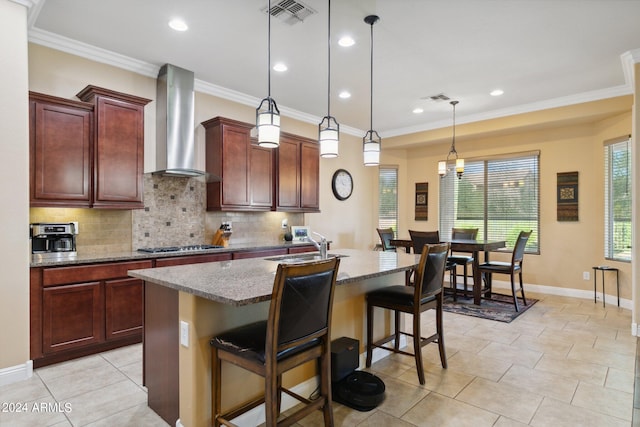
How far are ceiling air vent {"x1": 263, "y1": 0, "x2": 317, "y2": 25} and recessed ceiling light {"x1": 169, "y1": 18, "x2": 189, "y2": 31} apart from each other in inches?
29.9

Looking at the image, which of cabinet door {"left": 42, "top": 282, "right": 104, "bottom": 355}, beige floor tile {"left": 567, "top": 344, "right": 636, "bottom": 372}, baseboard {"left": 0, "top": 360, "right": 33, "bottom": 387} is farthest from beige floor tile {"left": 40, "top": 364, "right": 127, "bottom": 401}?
beige floor tile {"left": 567, "top": 344, "right": 636, "bottom": 372}

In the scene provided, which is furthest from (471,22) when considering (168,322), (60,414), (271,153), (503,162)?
(60,414)

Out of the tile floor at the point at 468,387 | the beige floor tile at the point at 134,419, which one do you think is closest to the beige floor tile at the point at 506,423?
the tile floor at the point at 468,387

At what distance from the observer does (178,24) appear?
3135 mm

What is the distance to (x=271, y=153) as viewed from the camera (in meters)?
5.05

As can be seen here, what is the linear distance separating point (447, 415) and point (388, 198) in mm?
5531

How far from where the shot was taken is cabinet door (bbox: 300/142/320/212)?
18.0 feet

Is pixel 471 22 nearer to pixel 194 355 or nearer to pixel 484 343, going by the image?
pixel 484 343

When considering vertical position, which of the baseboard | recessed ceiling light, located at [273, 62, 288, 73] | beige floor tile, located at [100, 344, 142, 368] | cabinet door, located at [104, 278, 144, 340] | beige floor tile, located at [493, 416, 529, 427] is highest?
recessed ceiling light, located at [273, 62, 288, 73]

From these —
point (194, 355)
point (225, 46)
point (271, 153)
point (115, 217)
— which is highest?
point (225, 46)

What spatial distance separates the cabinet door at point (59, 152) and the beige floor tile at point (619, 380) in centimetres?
459

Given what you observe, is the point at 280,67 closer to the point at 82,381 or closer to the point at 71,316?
the point at 71,316

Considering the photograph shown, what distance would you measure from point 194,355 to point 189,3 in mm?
2620

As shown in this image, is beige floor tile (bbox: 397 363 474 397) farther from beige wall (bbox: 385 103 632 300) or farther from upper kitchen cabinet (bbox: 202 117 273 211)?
beige wall (bbox: 385 103 632 300)
